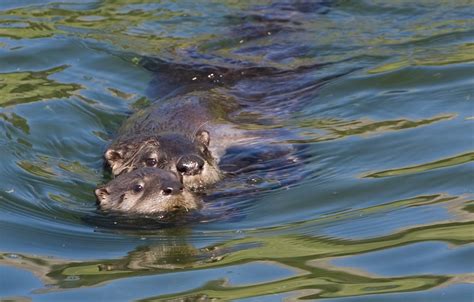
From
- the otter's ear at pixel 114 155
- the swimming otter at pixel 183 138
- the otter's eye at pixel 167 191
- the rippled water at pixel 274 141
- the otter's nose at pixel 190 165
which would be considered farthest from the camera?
the otter's ear at pixel 114 155

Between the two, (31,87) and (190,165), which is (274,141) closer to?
(190,165)

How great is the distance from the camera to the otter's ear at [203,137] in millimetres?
7564

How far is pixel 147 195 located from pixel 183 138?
1176mm

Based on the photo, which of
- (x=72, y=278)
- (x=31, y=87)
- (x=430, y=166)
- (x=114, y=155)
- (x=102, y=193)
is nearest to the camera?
Result: (x=72, y=278)

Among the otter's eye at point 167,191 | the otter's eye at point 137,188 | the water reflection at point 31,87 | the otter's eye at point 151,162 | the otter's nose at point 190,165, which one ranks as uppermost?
the water reflection at point 31,87

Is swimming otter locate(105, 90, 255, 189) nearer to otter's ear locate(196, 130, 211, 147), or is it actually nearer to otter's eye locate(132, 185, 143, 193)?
otter's ear locate(196, 130, 211, 147)

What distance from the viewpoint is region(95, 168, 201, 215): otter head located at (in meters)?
6.54

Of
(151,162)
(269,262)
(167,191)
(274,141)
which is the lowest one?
(269,262)

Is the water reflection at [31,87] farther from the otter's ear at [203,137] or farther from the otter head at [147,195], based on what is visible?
the otter head at [147,195]

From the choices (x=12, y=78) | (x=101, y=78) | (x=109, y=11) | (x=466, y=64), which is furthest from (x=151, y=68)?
(x=466, y=64)

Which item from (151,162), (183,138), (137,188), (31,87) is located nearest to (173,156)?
(151,162)

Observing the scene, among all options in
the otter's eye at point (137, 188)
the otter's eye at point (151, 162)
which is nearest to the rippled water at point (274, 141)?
the otter's eye at point (137, 188)

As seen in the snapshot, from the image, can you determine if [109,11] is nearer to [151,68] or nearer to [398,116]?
[151,68]

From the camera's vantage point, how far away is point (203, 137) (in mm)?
7582
